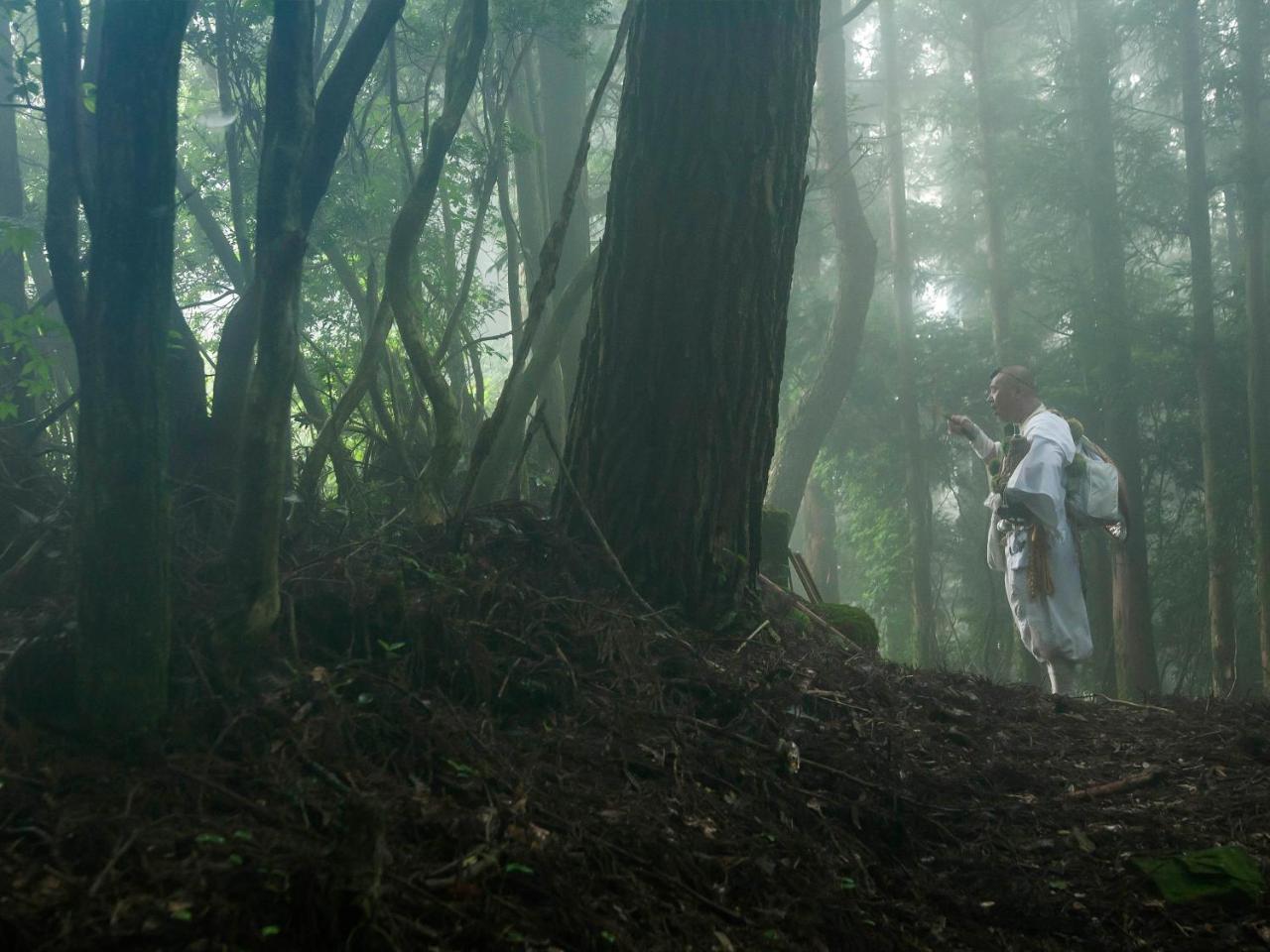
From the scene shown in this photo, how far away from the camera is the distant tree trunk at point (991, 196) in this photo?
19062 millimetres

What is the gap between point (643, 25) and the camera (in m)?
4.88

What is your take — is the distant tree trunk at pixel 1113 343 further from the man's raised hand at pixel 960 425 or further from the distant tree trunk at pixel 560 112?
the distant tree trunk at pixel 560 112

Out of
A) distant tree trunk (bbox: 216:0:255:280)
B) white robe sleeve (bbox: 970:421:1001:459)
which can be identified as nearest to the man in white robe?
white robe sleeve (bbox: 970:421:1001:459)

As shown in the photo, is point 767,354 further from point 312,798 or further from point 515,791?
point 312,798

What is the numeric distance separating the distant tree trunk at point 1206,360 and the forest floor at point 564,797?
32.1 feet

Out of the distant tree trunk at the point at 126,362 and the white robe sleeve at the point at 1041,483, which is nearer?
the distant tree trunk at the point at 126,362

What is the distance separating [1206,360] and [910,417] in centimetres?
481

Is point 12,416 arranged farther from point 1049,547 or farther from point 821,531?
point 821,531

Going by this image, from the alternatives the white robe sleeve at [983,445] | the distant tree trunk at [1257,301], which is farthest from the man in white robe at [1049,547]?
the distant tree trunk at [1257,301]

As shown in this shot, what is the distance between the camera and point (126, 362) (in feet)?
8.46

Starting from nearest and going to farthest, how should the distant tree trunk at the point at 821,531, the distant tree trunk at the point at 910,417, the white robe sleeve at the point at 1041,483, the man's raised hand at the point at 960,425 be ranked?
the white robe sleeve at the point at 1041,483
the man's raised hand at the point at 960,425
the distant tree trunk at the point at 910,417
the distant tree trunk at the point at 821,531

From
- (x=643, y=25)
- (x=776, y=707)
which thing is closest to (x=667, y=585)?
(x=776, y=707)

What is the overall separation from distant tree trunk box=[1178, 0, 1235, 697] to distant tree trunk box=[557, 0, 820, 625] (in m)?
10.5

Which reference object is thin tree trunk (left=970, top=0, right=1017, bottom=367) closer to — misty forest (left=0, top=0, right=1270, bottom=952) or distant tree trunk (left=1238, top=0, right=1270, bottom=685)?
distant tree trunk (left=1238, top=0, right=1270, bottom=685)
